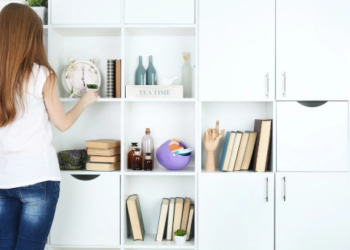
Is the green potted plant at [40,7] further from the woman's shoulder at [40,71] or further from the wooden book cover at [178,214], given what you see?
the wooden book cover at [178,214]

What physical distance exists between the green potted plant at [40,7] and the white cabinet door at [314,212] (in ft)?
6.20

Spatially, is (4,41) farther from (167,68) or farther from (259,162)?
(259,162)

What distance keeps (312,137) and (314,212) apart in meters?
0.47

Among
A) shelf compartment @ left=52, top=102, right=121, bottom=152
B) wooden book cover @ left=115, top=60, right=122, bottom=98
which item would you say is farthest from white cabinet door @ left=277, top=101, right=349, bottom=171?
shelf compartment @ left=52, top=102, right=121, bottom=152

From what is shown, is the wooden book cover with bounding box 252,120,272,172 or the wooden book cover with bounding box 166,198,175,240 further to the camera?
the wooden book cover with bounding box 166,198,175,240

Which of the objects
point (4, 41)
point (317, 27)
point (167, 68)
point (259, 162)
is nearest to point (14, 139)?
point (4, 41)

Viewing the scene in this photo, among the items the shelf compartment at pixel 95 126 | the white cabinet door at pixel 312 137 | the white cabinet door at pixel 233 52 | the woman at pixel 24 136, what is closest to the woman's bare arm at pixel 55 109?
the woman at pixel 24 136

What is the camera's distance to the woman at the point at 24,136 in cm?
160

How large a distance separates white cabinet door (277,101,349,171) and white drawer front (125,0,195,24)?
84cm

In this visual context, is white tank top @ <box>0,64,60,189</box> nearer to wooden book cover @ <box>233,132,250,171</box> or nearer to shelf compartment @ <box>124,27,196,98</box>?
shelf compartment @ <box>124,27,196,98</box>

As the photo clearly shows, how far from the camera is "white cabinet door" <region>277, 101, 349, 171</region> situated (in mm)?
2238

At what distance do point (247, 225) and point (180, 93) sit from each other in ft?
3.11

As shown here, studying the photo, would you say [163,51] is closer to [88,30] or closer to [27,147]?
[88,30]

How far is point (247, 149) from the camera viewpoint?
7.71 ft
